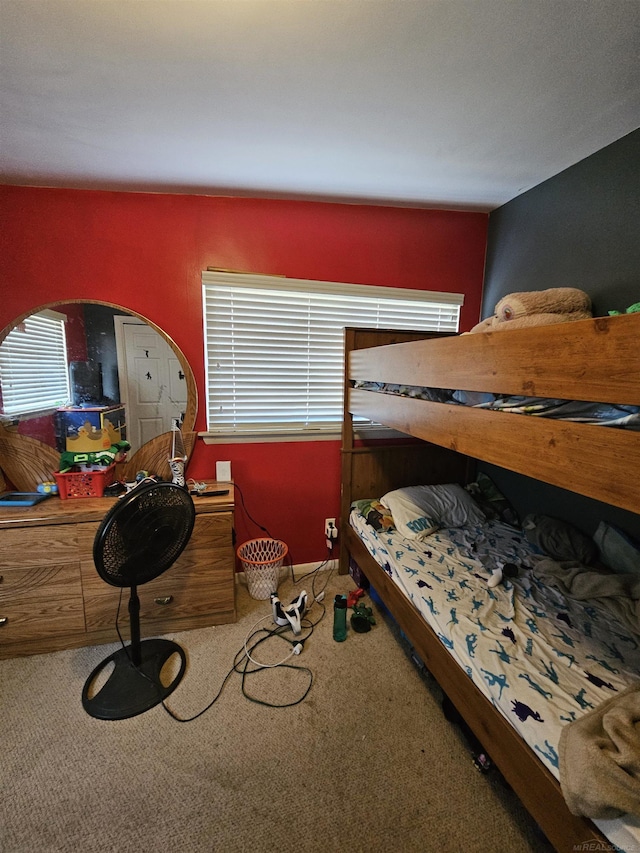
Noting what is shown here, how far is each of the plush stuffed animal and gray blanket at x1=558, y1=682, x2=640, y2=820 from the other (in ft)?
4.49

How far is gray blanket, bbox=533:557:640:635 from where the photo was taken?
142 cm

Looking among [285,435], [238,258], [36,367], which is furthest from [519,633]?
[36,367]

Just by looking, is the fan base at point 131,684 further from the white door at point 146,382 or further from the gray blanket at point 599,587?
the gray blanket at point 599,587

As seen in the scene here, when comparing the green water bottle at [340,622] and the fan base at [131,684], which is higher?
the green water bottle at [340,622]

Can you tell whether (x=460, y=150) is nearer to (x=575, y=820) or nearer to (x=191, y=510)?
(x=191, y=510)

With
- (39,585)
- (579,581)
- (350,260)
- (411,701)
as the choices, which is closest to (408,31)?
(350,260)

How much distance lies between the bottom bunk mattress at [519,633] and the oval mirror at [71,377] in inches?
66.6

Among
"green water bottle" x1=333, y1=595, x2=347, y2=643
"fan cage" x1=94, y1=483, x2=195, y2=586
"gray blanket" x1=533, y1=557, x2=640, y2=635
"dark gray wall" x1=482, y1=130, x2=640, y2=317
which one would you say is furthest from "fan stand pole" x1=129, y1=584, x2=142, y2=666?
"dark gray wall" x1=482, y1=130, x2=640, y2=317

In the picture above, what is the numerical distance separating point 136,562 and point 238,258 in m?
1.78

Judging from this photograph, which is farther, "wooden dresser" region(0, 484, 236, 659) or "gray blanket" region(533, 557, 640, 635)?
"wooden dresser" region(0, 484, 236, 659)

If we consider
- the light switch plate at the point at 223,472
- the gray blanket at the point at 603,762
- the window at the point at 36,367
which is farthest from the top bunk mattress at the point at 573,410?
the window at the point at 36,367

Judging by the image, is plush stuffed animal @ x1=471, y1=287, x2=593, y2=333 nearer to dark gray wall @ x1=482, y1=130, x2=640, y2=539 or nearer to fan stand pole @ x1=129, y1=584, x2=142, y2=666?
dark gray wall @ x1=482, y1=130, x2=640, y2=539

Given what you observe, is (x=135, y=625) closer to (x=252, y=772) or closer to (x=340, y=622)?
(x=252, y=772)

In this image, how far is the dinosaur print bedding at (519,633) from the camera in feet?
3.35
